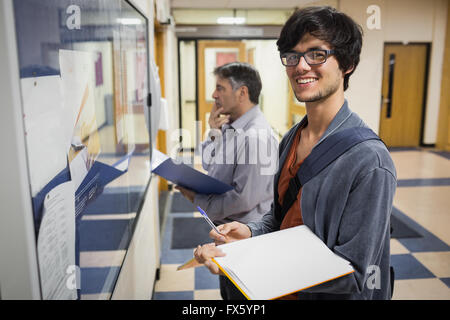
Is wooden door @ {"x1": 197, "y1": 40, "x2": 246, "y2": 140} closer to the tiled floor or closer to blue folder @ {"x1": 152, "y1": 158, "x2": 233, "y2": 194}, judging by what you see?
the tiled floor

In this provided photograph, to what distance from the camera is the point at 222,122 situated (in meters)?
1.70

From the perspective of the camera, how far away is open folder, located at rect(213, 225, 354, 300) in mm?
606

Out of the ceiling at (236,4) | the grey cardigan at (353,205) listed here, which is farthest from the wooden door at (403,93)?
the grey cardigan at (353,205)

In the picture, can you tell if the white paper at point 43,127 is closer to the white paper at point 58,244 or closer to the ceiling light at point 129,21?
the white paper at point 58,244

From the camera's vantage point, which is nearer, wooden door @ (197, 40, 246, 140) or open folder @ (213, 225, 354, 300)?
open folder @ (213, 225, 354, 300)

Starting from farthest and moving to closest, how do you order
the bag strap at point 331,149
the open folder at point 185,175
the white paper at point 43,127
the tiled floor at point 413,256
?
1. the tiled floor at point 413,256
2. the open folder at point 185,175
3. the bag strap at point 331,149
4. the white paper at point 43,127

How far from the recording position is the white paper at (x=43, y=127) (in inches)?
18.2

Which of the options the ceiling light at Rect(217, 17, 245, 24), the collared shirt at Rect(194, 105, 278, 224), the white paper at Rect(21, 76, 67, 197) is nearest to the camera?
the white paper at Rect(21, 76, 67, 197)


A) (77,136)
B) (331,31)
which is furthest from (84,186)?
(331,31)

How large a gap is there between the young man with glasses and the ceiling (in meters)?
4.59

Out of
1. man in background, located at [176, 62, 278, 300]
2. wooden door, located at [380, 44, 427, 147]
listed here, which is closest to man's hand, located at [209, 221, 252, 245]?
man in background, located at [176, 62, 278, 300]

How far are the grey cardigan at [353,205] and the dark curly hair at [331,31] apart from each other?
15 centimetres
